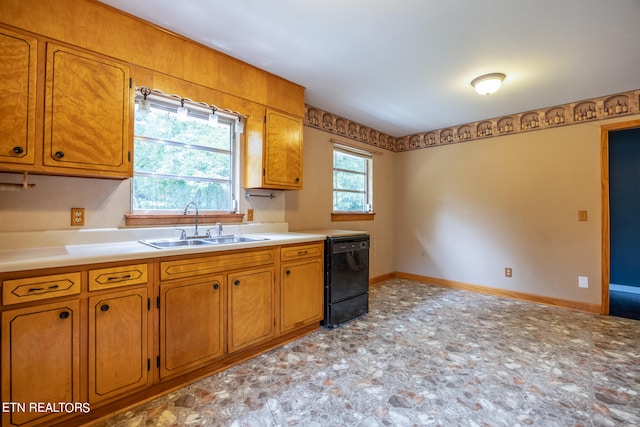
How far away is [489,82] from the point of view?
2711 millimetres

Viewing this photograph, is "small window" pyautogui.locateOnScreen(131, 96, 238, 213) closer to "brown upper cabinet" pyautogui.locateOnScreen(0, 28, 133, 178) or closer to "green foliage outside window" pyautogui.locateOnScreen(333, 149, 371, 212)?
"brown upper cabinet" pyautogui.locateOnScreen(0, 28, 133, 178)

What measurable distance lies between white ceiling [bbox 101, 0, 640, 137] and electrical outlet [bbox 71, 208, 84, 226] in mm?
1352

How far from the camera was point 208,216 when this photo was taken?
2.56 metres

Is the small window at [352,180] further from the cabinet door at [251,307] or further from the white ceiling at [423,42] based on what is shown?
the cabinet door at [251,307]

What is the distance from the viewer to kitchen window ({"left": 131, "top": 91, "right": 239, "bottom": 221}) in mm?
2277

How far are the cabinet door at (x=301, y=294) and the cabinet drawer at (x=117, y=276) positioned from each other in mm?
1087

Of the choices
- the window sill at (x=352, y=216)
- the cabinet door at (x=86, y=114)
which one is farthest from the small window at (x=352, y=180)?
the cabinet door at (x=86, y=114)

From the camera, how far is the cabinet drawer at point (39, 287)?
1.33m

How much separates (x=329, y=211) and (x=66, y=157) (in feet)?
9.06

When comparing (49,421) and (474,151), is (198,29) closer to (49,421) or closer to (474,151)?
(49,421)

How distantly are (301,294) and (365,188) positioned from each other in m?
2.44
